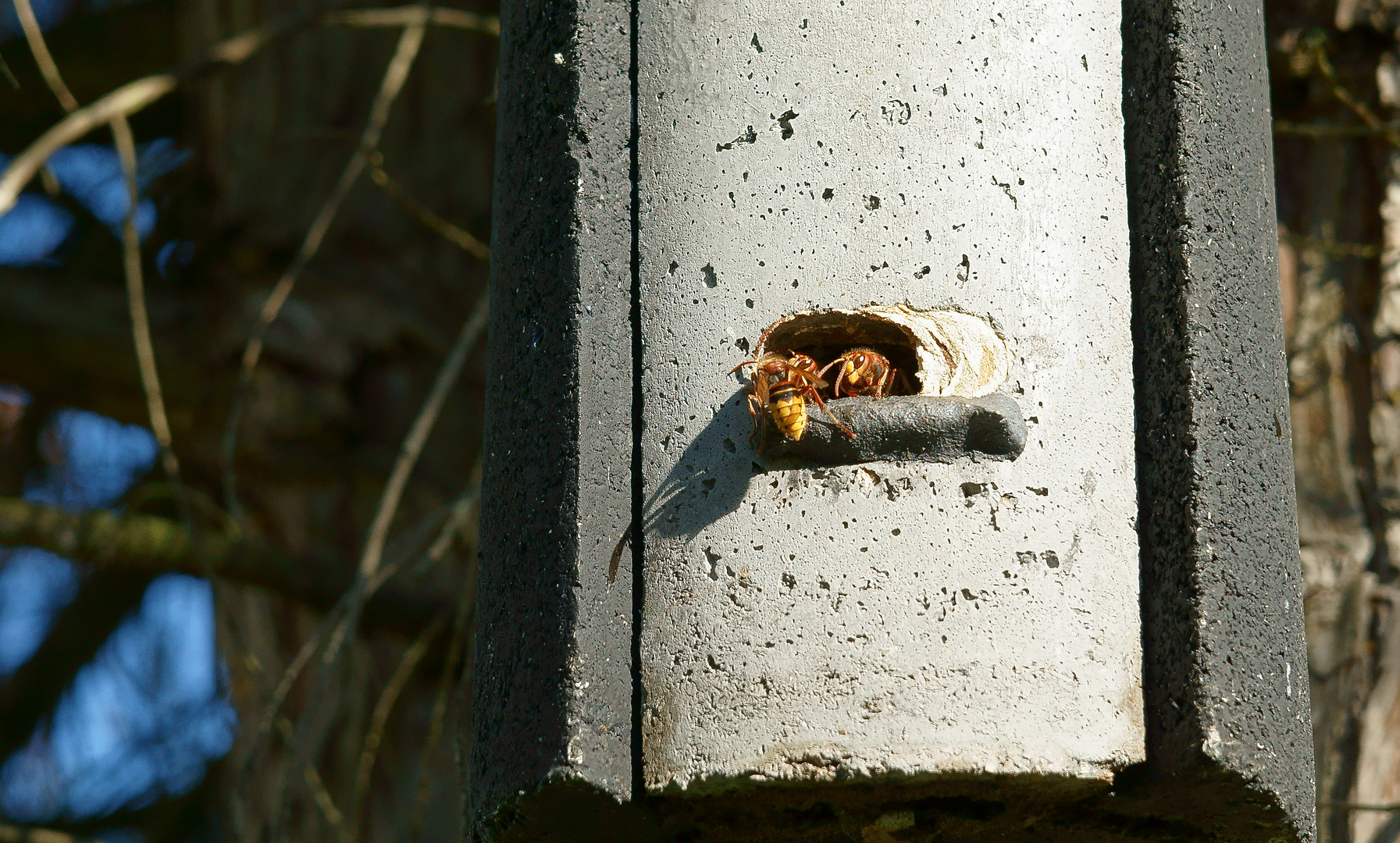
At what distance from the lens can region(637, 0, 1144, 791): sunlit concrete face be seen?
1599 mm

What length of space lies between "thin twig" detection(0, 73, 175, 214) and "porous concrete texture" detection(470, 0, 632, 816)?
1.01 m

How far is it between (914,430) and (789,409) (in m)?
0.13

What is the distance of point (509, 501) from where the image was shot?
1.76 meters

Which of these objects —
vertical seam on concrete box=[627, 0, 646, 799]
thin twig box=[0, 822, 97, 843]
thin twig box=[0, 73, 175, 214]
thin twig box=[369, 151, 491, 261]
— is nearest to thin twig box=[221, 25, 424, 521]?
thin twig box=[369, 151, 491, 261]

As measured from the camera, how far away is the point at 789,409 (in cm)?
161

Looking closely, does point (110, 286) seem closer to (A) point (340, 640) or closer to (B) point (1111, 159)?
A: (A) point (340, 640)

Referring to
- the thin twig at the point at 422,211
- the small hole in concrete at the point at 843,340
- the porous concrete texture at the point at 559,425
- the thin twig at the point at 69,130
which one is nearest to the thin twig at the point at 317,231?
the thin twig at the point at 422,211

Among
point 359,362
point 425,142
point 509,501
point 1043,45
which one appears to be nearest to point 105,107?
point 359,362

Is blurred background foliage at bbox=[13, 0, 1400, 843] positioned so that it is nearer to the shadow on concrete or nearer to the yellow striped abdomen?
the shadow on concrete

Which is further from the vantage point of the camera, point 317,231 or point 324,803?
point 317,231

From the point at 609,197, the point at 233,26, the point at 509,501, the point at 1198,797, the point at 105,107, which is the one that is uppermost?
the point at 233,26

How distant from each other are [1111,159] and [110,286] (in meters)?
2.56

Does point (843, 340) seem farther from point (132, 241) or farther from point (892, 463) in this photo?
point (132, 241)

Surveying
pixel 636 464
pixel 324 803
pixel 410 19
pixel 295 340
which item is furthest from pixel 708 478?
pixel 295 340
